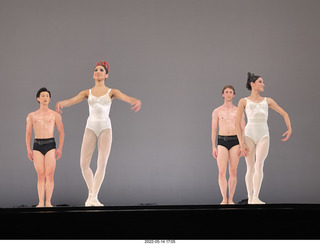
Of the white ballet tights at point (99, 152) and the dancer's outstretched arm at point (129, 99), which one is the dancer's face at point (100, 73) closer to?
the dancer's outstretched arm at point (129, 99)

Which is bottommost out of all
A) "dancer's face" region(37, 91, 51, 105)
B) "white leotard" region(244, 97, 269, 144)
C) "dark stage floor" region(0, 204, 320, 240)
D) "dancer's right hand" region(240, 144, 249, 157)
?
"dark stage floor" region(0, 204, 320, 240)

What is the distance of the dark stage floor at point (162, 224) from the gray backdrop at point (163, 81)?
48.6 inches

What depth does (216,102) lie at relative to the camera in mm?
5555

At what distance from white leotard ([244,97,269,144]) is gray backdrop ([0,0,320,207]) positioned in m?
0.88

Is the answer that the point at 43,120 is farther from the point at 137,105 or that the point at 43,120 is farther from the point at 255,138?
the point at 255,138

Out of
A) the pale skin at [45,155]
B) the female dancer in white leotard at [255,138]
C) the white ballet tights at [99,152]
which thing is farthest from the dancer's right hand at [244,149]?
the pale skin at [45,155]

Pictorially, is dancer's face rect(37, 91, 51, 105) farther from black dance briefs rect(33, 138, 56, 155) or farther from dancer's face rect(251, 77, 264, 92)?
dancer's face rect(251, 77, 264, 92)

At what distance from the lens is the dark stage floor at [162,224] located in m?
4.13

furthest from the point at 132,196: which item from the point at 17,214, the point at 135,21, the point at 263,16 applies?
the point at 263,16

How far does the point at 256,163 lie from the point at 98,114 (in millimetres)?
1868

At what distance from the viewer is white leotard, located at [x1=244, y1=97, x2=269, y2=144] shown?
4633 millimetres

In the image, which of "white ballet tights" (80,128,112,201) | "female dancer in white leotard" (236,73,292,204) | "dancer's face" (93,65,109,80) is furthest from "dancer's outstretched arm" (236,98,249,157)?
"dancer's face" (93,65,109,80)

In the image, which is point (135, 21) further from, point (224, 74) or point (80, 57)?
point (224, 74)

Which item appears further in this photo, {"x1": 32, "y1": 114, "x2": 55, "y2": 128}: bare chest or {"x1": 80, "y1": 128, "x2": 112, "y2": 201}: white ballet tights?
{"x1": 32, "y1": 114, "x2": 55, "y2": 128}: bare chest
